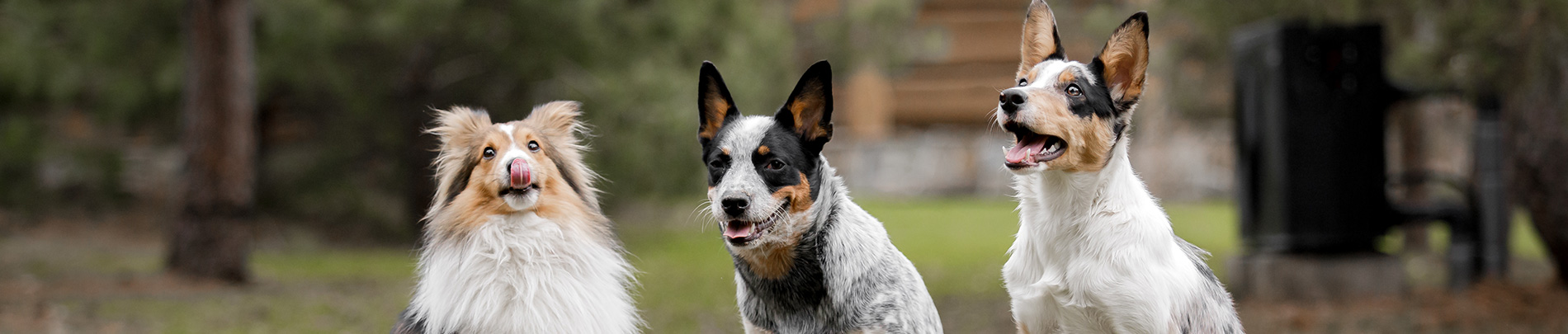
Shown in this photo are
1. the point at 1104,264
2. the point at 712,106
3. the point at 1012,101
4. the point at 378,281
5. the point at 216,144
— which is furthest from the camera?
the point at 378,281

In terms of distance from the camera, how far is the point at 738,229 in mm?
3859

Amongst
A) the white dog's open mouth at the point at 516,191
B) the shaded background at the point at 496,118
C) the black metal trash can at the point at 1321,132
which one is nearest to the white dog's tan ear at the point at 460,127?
the white dog's open mouth at the point at 516,191

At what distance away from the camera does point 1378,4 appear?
34.1 ft

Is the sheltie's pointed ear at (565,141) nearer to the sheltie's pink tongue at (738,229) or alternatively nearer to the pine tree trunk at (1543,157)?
the sheltie's pink tongue at (738,229)

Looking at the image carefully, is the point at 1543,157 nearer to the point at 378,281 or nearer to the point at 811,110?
the point at 811,110

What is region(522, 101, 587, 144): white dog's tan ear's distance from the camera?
4260 mm

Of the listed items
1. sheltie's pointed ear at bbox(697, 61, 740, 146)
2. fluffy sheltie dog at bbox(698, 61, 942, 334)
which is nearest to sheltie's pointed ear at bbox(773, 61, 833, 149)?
fluffy sheltie dog at bbox(698, 61, 942, 334)

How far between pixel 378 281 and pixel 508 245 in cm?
876

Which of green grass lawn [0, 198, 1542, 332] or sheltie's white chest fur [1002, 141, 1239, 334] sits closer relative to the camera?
sheltie's white chest fur [1002, 141, 1239, 334]

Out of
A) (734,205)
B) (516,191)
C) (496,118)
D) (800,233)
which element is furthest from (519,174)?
(496,118)

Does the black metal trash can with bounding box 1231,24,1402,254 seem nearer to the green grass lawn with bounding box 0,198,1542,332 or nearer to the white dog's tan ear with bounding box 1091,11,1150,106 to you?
the green grass lawn with bounding box 0,198,1542,332

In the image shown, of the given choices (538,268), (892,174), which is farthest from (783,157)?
(892,174)

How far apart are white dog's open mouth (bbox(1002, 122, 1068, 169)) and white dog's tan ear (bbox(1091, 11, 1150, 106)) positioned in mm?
294

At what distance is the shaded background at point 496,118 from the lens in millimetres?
9148
